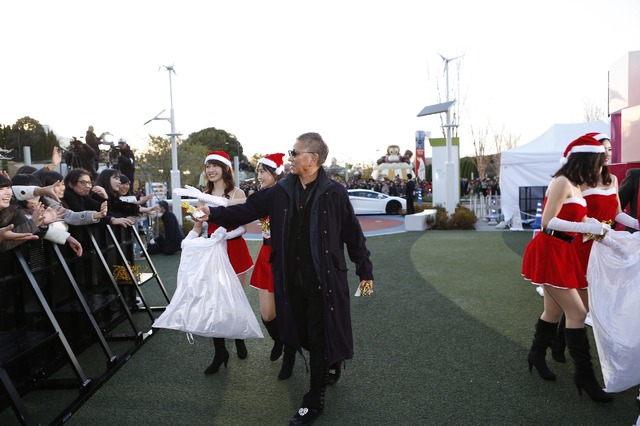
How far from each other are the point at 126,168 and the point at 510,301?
8128mm

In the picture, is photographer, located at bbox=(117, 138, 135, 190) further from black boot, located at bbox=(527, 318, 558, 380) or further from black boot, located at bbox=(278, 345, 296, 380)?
black boot, located at bbox=(527, 318, 558, 380)

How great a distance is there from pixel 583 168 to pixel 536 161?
12388mm

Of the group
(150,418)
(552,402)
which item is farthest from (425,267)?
(150,418)

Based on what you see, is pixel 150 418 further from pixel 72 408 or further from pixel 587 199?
pixel 587 199

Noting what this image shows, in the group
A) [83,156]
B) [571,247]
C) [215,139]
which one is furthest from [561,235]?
[215,139]

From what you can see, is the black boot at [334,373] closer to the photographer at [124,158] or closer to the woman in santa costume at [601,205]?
the woman in santa costume at [601,205]

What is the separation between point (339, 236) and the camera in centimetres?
338

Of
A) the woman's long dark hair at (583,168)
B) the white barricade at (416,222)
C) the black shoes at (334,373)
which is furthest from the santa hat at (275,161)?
the white barricade at (416,222)

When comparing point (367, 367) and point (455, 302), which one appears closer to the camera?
point (367, 367)

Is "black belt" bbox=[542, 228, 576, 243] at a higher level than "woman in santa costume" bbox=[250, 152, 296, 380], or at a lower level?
higher

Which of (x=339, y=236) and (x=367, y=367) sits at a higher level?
(x=339, y=236)

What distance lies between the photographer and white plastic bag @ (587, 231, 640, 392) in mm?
3123

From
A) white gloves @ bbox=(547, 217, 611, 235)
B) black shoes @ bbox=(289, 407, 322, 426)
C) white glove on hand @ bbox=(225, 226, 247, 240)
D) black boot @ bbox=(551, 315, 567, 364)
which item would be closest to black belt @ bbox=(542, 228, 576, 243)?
white gloves @ bbox=(547, 217, 611, 235)

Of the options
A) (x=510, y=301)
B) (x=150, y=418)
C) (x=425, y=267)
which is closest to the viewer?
(x=150, y=418)
